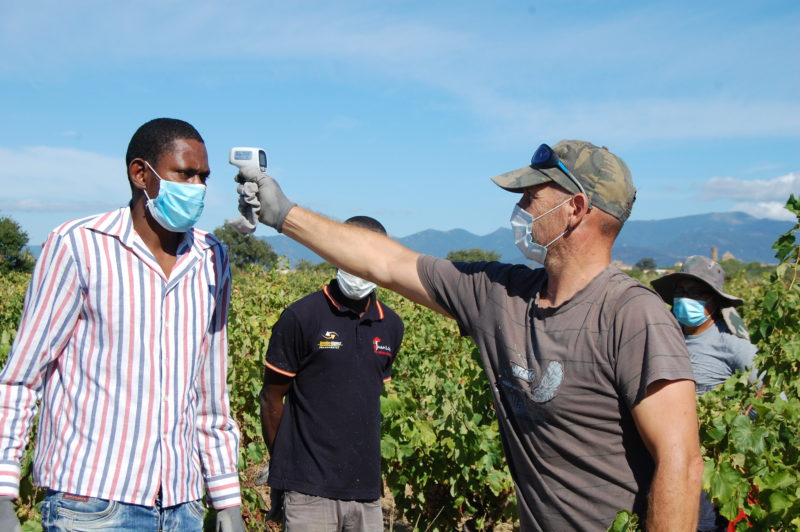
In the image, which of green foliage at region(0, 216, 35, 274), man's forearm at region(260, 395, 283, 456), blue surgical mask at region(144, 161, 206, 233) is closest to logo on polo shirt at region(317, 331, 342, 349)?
man's forearm at region(260, 395, 283, 456)

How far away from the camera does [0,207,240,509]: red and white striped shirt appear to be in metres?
2.02

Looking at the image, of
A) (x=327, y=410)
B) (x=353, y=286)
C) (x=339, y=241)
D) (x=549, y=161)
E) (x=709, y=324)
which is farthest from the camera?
(x=709, y=324)

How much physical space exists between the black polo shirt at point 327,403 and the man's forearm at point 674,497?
4.89ft

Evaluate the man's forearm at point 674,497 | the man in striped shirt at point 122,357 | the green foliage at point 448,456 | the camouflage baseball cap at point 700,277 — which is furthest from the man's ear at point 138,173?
the camouflage baseball cap at point 700,277

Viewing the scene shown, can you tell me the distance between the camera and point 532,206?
236 centimetres

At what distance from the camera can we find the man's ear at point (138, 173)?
2.29 meters

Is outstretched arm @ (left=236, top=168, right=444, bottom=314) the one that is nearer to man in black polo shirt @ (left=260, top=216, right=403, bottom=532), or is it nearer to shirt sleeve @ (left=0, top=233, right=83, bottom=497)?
shirt sleeve @ (left=0, top=233, right=83, bottom=497)

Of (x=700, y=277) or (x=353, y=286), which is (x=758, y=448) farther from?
(x=700, y=277)

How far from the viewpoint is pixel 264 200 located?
2.39 meters

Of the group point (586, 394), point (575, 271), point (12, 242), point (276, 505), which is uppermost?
point (12, 242)

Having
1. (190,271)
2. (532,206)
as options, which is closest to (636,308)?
(532,206)

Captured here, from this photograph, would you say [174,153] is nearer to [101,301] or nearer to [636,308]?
[101,301]

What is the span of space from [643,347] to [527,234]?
1.74 ft

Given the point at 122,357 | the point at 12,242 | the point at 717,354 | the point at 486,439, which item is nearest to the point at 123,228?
the point at 122,357
